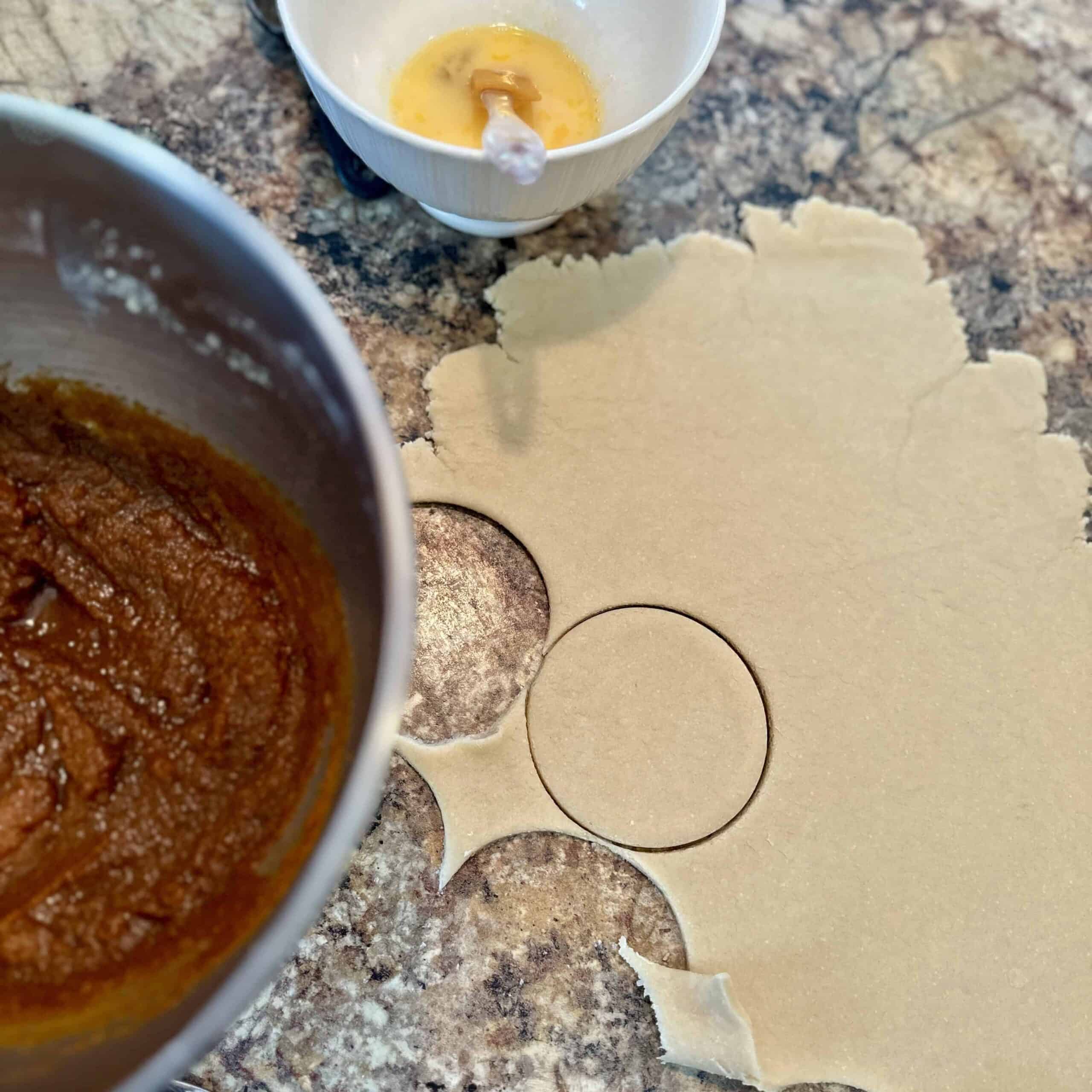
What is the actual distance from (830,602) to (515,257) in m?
0.64

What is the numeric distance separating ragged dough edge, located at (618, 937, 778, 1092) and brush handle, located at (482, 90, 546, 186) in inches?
34.8

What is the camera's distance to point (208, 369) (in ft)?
3.00

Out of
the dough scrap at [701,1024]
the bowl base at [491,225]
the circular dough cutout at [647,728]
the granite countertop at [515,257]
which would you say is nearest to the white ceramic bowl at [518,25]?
the bowl base at [491,225]

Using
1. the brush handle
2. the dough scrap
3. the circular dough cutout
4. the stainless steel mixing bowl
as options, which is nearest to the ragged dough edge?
the dough scrap

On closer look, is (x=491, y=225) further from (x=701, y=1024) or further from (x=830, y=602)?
(x=701, y=1024)

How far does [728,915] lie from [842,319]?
79cm

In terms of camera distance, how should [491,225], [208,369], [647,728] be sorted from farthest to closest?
[491,225] → [647,728] → [208,369]

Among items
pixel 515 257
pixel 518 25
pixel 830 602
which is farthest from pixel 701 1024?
pixel 518 25

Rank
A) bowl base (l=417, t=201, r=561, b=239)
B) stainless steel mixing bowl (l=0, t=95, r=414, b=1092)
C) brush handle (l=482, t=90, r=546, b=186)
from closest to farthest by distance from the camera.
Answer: stainless steel mixing bowl (l=0, t=95, r=414, b=1092), brush handle (l=482, t=90, r=546, b=186), bowl base (l=417, t=201, r=561, b=239)

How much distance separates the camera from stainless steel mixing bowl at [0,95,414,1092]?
67 cm

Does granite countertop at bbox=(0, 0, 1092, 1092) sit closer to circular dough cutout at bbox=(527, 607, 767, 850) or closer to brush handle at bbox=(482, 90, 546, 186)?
circular dough cutout at bbox=(527, 607, 767, 850)

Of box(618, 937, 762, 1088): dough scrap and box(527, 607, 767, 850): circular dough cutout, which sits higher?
box(527, 607, 767, 850): circular dough cutout

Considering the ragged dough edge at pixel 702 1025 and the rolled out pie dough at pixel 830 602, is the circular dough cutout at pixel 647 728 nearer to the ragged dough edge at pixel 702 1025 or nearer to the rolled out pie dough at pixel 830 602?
the rolled out pie dough at pixel 830 602

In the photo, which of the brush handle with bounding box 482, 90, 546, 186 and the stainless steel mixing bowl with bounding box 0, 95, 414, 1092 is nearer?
the stainless steel mixing bowl with bounding box 0, 95, 414, 1092
